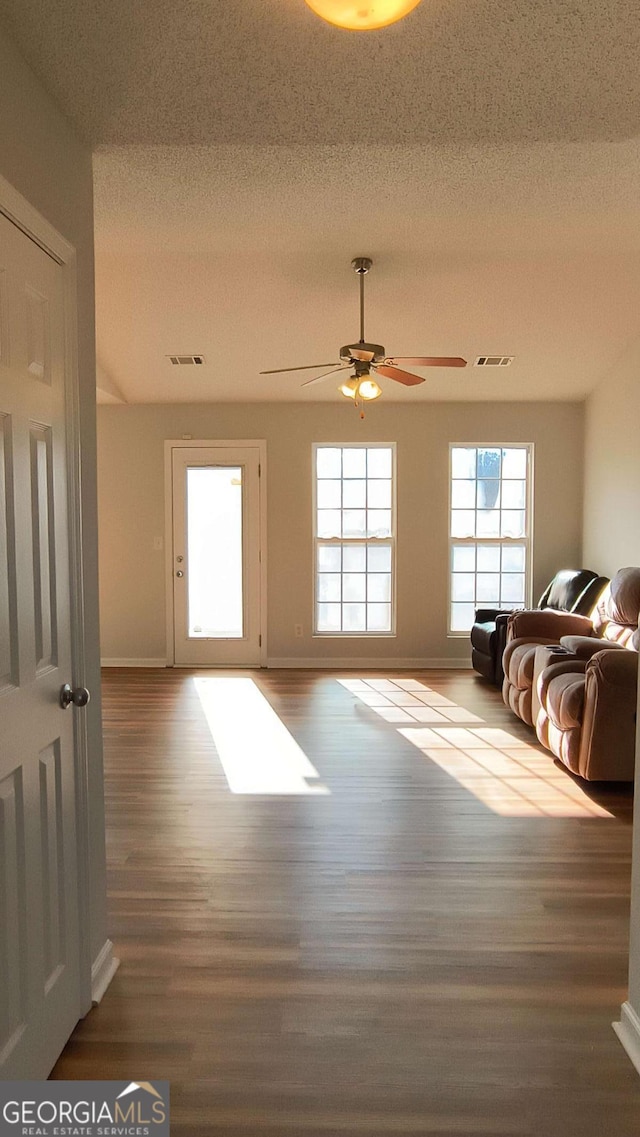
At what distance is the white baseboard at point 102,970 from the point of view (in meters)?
2.26

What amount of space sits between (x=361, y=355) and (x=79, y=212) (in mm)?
2597

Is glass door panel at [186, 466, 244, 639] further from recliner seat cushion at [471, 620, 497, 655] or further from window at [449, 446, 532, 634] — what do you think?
recliner seat cushion at [471, 620, 497, 655]

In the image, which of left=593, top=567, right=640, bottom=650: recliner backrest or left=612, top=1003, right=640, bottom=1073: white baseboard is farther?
left=593, top=567, right=640, bottom=650: recliner backrest

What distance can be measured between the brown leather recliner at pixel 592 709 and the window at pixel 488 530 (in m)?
2.95

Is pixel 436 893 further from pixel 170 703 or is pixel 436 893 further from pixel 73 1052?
pixel 170 703

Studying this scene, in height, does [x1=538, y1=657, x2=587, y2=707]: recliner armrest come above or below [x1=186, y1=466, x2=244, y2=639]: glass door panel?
below

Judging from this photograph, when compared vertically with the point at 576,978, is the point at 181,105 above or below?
above

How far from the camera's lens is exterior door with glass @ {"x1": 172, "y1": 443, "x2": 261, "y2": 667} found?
24.4 ft

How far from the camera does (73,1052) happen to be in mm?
2025

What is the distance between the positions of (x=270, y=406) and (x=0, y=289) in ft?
19.1

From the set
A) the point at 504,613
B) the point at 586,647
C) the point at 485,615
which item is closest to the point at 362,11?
the point at 586,647

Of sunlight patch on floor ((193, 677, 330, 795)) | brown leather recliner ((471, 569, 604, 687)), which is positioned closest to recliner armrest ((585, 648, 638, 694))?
sunlight patch on floor ((193, 677, 330, 795))

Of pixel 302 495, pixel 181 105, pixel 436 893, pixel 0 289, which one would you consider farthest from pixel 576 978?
pixel 302 495

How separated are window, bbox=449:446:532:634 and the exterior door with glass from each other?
195cm
